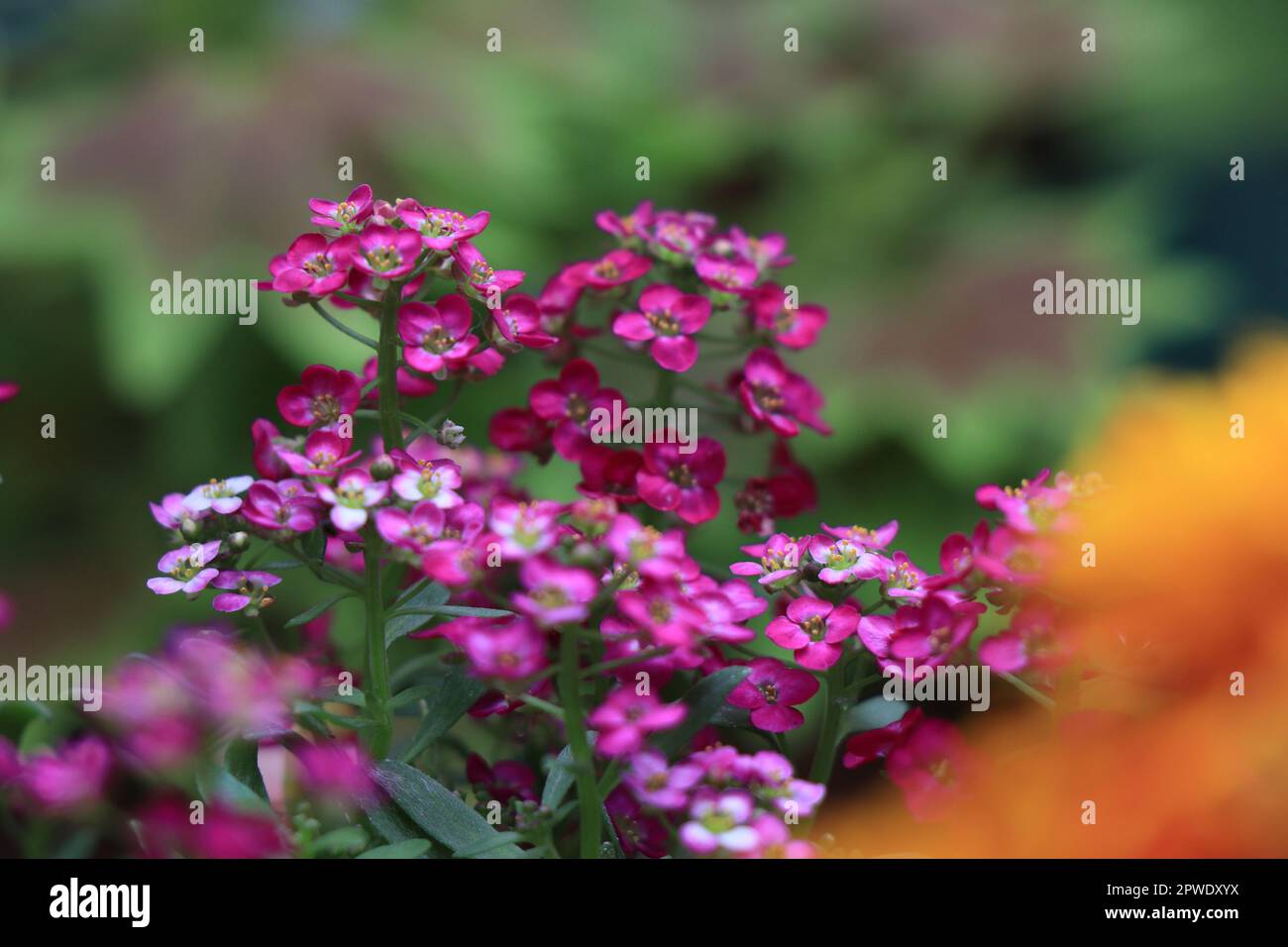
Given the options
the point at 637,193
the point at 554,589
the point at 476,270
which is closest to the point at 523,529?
the point at 554,589

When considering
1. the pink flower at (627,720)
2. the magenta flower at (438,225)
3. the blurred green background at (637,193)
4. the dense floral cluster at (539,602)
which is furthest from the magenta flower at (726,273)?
the blurred green background at (637,193)

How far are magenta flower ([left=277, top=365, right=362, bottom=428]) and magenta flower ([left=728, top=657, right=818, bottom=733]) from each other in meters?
0.19

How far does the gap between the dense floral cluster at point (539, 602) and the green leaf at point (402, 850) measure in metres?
0.02

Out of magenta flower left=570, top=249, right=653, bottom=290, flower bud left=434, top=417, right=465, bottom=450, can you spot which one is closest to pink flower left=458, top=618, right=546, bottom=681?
flower bud left=434, top=417, right=465, bottom=450

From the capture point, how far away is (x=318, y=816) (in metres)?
0.44

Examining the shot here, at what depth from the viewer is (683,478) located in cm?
52

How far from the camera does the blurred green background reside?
1.56 meters

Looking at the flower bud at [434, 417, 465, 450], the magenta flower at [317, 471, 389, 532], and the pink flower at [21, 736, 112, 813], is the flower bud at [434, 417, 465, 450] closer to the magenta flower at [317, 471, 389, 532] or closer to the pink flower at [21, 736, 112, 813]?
the magenta flower at [317, 471, 389, 532]

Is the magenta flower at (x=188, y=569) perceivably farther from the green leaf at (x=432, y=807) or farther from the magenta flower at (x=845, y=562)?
the magenta flower at (x=845, y=562)

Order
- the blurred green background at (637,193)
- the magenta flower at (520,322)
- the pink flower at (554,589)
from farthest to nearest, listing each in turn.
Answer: the blurred green background at (637,193) < the magenta flower at (520,322) < the pink flower at (554,589)

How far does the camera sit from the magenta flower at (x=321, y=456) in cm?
43
